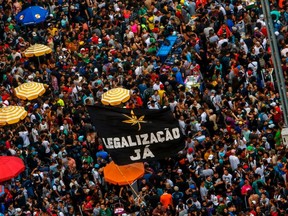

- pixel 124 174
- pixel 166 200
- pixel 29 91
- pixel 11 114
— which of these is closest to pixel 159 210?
pixel 166 200

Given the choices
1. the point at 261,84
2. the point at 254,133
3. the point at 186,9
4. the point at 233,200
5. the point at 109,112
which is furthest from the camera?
the point at 186,9

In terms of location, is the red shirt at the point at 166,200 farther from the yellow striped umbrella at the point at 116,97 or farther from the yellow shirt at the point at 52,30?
the yellow shirt at the point at 52,30

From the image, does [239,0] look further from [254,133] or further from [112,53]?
[254,133]

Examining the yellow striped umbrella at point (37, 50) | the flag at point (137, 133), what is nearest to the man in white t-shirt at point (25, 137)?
the yellow striped umbrella at point (37, 50)

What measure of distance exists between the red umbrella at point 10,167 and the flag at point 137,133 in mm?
5251

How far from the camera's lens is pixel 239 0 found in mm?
43688

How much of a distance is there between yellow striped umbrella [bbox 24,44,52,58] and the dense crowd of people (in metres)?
0.36

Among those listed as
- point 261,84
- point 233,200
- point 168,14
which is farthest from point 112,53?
point 233,200

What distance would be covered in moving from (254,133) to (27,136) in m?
7.89

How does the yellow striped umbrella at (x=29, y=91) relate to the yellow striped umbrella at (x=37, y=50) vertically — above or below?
below

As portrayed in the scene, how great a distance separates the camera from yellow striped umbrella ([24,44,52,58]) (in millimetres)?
43562

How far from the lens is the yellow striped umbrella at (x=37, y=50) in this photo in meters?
43.6

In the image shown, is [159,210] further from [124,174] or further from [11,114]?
[11,114]

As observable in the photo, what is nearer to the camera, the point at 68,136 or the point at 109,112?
the point at 109,112
